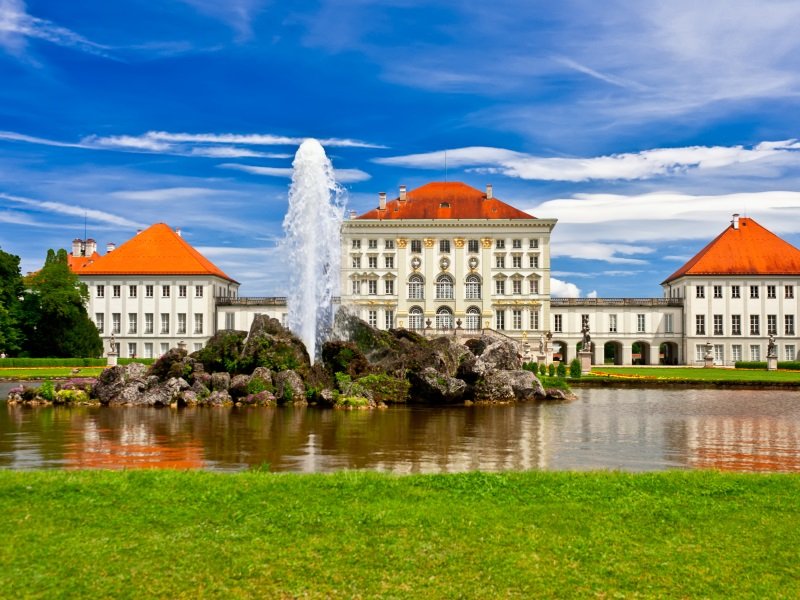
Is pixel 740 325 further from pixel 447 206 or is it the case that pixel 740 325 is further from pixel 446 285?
pixel 447 206

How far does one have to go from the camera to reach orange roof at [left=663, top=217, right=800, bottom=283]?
2763 inches

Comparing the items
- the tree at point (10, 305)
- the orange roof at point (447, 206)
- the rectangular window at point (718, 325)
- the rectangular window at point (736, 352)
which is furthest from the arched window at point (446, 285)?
the tree at point (10, 305)

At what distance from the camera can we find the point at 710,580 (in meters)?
6.67

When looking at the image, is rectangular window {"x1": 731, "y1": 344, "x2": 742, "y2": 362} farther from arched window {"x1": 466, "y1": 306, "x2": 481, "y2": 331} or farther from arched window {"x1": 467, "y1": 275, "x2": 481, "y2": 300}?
arched window {"x1": 467, "y1": 275, "x2": 481, "y2": 300}

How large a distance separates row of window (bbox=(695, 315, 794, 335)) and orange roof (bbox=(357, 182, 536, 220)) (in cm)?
1935

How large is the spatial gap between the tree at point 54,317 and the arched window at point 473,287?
116ft

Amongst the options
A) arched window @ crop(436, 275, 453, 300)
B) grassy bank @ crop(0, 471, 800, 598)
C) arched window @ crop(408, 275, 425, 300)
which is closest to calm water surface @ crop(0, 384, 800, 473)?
grassy bank @ crop(0, 471, 800, 598)

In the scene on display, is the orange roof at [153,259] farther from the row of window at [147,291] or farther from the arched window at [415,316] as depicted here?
the arched window at [415,316]

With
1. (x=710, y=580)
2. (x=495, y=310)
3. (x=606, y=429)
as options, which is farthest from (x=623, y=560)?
(x=495, y=310)

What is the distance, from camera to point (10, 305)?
58562 millimetres

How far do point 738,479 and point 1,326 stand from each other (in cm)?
5850

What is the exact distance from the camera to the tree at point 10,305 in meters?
56.7

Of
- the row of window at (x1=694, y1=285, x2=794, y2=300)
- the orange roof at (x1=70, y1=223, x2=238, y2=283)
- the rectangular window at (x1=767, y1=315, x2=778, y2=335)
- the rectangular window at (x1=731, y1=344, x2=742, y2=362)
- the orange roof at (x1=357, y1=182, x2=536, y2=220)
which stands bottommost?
the rectangular window at (x1=731, y1=344, x2=742, y2=362)

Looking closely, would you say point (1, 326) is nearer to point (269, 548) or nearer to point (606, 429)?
point (606, 429)
